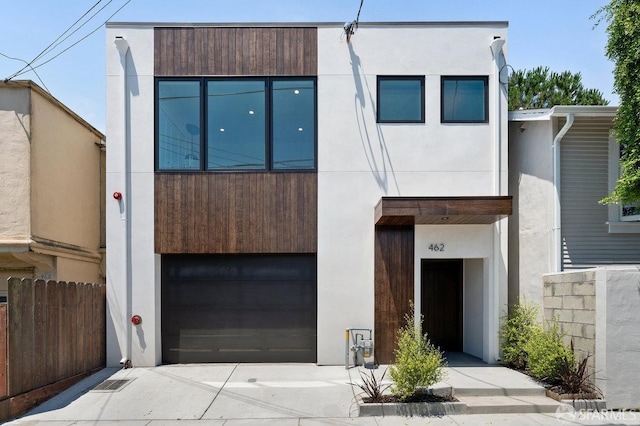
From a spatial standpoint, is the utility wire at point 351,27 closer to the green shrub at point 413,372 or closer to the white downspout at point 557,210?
the white downspout at point 557,210

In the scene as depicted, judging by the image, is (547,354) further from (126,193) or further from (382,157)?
(126,193)

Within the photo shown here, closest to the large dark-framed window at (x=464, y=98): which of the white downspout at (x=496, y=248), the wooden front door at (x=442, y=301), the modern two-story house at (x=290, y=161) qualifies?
the modern two-story house at (x=290, y=161)

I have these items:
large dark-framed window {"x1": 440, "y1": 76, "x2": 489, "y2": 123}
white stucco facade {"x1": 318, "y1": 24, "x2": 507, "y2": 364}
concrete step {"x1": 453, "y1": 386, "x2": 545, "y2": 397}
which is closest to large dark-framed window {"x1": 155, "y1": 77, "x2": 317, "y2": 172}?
white stucco facade {"x1": 318, "y1": 24, "x2": 507, "y2": 364}

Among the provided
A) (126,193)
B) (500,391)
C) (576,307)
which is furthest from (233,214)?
(576,307)

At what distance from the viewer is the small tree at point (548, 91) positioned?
20125mm

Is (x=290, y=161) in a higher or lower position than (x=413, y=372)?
higher

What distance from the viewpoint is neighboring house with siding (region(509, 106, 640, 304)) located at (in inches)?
344

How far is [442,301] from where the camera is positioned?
1027cm

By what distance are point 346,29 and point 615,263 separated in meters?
7.30

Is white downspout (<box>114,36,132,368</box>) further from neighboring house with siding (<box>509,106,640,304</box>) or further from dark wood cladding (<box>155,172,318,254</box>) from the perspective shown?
neighboring house with siding (<box>509,106,640,304</box>)

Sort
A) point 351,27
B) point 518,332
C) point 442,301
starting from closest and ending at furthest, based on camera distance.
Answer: point 518,332 < point 351,27 < point 442,301

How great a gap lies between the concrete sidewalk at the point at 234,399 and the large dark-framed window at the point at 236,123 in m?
4.15

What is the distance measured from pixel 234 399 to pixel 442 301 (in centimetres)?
544

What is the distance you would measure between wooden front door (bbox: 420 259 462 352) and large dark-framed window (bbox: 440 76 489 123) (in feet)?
10.9
